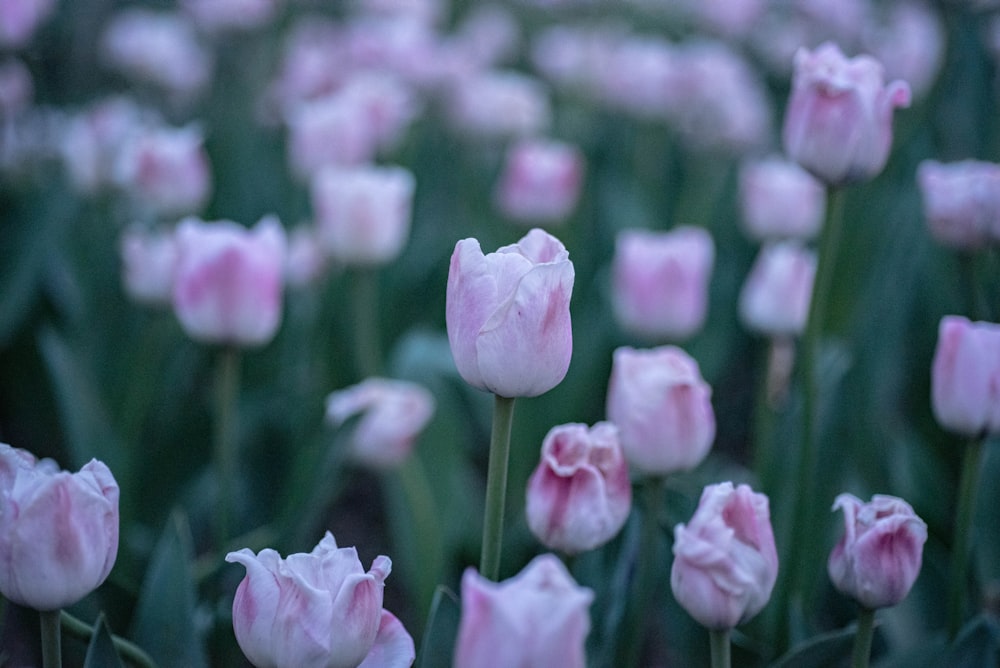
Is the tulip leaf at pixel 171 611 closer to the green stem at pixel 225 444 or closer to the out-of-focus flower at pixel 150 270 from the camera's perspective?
the green stem at pixel 225 444

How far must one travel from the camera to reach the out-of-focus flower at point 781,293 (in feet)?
4.57

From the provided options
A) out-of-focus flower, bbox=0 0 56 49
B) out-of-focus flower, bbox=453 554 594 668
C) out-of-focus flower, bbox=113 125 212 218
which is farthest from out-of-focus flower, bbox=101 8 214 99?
out-of-focus flower, bbox=453 554 594 668

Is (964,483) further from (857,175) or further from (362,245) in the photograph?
(362,245)

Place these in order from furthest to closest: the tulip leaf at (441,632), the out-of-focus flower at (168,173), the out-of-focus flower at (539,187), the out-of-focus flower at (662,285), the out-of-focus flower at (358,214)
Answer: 1. the out-of-focus flower at (539,187)
2. the out-of-focus flower at (168,173)
3. the out-of-focus flower at (358,214)
4. the out-of-focus flower at (662,285)
5. the tulip leaf at (441,632)

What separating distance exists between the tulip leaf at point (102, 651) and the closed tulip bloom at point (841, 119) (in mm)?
763

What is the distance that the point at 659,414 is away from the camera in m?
0.89

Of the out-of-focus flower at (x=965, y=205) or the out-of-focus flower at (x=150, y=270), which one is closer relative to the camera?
the out-of-focus flower at (x=965, y=205)

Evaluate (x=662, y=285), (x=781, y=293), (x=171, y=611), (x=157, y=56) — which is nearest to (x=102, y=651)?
(x=171, y=611)

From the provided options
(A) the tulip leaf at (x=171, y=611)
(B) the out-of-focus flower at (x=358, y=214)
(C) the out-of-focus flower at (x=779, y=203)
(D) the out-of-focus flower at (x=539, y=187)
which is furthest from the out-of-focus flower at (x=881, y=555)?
(D) the out-of-focus flower at (x=539, y=187)

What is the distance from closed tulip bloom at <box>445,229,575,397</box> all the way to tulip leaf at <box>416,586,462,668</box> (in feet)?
0.61

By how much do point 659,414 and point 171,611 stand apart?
19.2 inches

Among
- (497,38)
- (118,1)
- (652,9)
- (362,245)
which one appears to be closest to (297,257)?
(362,245)

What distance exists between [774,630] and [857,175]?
1.63 ft

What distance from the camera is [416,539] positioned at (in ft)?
4.58
